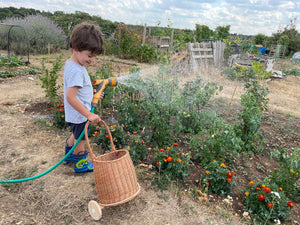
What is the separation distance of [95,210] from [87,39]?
142 centimetres

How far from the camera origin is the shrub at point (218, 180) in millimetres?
2361

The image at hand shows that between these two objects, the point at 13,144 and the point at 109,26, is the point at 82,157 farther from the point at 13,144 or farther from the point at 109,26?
the point at 109,26

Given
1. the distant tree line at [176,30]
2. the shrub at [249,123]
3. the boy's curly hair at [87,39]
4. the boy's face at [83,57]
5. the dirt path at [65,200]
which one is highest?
the distant tree line at [176,30]

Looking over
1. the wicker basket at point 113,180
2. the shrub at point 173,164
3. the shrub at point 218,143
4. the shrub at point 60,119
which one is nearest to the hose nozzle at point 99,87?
the wicker basket at point 113,180

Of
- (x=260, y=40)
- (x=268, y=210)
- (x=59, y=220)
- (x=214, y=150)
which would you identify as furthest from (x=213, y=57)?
(x=260, y=40)

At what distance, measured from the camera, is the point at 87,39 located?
1940 mm

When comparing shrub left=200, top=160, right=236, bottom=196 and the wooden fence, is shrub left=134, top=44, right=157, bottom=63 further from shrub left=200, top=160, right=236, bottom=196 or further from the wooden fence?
shrub left=200, top=160, right=236, bottom=196

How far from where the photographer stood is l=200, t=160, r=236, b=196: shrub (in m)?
2.36

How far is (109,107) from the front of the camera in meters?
4.25

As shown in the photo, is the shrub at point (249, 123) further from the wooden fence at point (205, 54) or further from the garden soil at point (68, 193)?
the wooden fence at point (205, 54)

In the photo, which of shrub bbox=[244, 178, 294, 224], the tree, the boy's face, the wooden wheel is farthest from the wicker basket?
the tree

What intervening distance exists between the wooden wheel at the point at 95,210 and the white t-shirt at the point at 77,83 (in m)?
0.79

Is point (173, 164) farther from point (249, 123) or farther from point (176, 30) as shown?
point (176, 30)

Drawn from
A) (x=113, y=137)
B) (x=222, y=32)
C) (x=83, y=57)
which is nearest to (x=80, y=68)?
(x=83, y=57)
